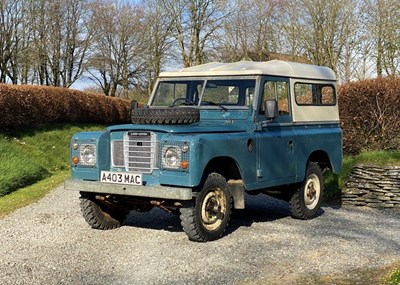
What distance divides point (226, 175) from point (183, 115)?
1.01 meters

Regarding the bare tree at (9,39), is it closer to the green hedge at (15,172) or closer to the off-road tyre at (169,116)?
the green hedge at (15,172)

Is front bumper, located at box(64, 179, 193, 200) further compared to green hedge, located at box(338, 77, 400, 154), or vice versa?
green hedge, located at box(338, 77, 400, 154)

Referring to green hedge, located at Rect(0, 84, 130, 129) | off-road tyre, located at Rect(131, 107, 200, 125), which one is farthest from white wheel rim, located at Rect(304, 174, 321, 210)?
green hedge, located at Rect(0, 84, 130, 129)

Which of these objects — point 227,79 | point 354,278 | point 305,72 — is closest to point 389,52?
point 305,72

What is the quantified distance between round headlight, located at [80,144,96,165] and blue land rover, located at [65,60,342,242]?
1 centimetres

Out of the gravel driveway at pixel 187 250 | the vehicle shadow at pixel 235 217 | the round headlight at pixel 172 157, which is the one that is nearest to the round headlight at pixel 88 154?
the gravel driveway at pixel 187 250

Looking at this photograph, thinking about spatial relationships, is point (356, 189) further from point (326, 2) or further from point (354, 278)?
point (326, 2)

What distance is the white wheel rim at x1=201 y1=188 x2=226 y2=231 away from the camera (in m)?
6.77

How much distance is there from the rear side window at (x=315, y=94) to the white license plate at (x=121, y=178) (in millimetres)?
3096

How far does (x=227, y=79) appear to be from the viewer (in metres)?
7.89

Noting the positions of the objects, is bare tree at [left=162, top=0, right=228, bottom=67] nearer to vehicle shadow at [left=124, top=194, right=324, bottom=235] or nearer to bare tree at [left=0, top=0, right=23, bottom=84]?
bare tree at [left=0, top=0, right=23, bottom=84]

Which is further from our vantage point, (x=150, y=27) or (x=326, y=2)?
(x=150, y=27)

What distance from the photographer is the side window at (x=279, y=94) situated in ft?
25.7

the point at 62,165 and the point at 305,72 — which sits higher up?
the point at 305,72
